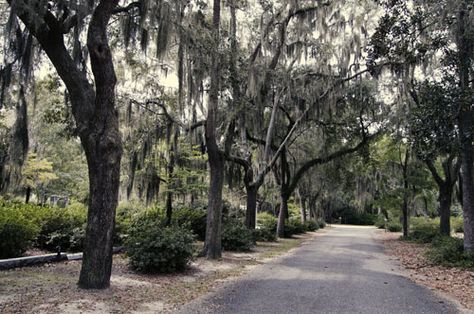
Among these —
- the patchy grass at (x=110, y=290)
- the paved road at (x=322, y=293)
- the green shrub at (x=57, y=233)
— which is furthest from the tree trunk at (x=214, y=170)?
the green shrub at (x=57, y=233)

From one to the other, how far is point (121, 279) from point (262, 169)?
8.87 meters

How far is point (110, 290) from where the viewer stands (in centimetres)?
737

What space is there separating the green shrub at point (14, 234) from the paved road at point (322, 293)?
4784mm

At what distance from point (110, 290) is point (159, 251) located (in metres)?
2.42

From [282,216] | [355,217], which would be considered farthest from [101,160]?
[355,217]

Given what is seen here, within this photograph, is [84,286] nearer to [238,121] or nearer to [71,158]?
[238,121]

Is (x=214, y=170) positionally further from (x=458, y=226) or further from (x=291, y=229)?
(x=458, y=226)

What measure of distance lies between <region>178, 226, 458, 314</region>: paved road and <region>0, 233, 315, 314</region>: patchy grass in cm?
56

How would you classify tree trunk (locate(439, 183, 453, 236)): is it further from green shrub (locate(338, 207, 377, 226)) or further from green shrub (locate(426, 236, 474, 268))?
green shrub (locate(338, 207, 377, 226))

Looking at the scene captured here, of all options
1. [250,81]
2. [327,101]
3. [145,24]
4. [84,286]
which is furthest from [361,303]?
[327,101]

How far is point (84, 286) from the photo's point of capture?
7277mm

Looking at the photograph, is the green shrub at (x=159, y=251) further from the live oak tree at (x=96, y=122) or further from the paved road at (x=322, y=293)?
the live oak tree at (x=96, y=122)

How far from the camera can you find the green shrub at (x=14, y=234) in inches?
364

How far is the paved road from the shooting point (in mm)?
6418
